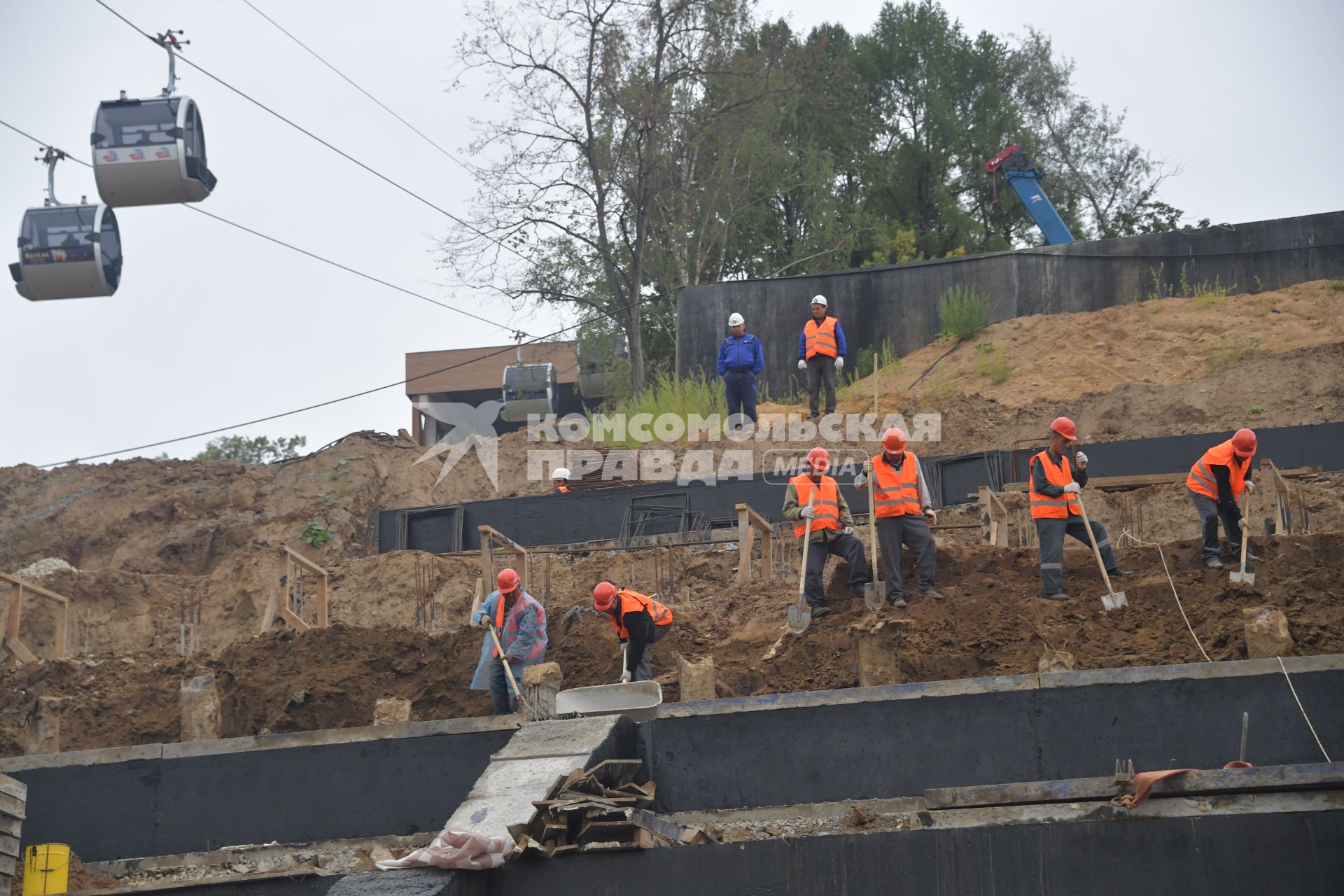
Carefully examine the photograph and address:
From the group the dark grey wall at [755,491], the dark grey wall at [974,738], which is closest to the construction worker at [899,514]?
the dark grey wall at [974,738]

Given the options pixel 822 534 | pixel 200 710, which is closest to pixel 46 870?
pixel 200 710

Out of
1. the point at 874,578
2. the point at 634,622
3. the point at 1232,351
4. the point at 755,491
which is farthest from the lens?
the point at 1232,351

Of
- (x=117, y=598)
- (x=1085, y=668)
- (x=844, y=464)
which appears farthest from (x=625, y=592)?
(x=117, y=598)

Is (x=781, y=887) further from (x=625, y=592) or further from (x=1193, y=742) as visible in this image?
(x=625, y=592)

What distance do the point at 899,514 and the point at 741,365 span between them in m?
6.98

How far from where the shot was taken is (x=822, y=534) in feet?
41.3

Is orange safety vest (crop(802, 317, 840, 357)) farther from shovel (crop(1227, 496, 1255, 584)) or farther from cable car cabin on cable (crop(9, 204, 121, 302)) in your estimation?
cable car cabin on cable (crop(9, 204, 121, 302))

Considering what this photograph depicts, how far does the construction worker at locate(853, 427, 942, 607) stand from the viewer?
1241 cm

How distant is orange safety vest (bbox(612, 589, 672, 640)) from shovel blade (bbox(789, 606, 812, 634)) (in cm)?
103

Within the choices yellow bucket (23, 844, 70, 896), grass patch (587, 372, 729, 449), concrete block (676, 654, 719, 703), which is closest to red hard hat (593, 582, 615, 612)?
concrete block (676, 654, 719, 703)

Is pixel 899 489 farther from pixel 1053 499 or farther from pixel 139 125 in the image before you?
pixel 139 125

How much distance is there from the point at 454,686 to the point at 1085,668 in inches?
214

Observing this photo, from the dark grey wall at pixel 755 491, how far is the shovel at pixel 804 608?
5.59m

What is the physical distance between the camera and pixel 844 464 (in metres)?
18.8
